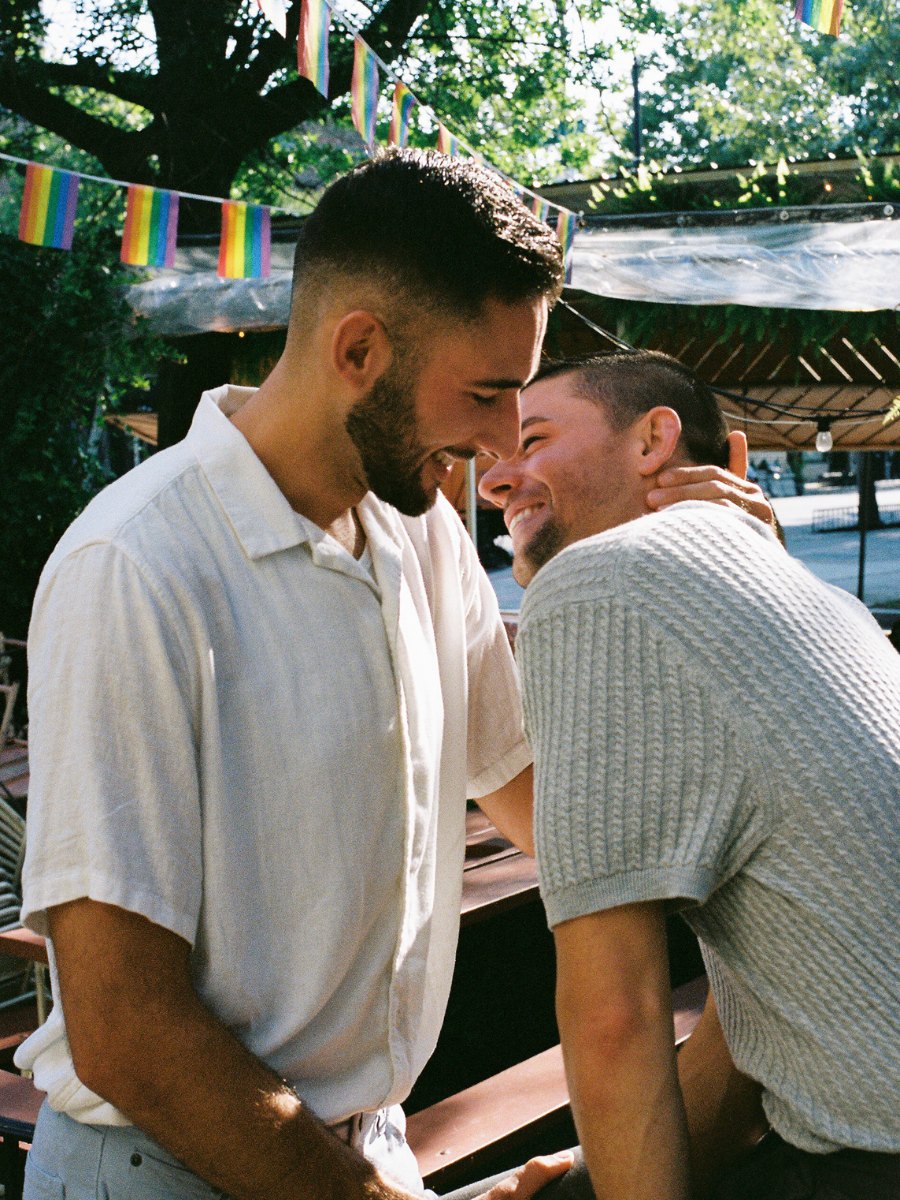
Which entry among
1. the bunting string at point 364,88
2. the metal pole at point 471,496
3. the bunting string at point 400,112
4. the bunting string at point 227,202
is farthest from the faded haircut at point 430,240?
the metal pole at point 471,496

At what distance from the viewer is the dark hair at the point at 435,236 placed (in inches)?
60.4

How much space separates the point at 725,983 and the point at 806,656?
412 millimetres

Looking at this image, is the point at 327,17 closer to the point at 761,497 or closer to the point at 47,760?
the point at 761,497

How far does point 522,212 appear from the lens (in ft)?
5.27

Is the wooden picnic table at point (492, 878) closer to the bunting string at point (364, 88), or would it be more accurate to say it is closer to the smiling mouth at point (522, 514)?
the smiling mouth at point (522, 514)

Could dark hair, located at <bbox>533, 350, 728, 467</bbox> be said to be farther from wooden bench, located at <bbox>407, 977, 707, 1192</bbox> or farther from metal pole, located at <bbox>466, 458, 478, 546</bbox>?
metal pole, located at <bbox>466, 458, 478, 546</bbox>

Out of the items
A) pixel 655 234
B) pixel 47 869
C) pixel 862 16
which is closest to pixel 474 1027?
pixel 47 869

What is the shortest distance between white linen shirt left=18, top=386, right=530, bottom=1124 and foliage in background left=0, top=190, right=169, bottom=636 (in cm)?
666

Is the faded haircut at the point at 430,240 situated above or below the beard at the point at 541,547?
above

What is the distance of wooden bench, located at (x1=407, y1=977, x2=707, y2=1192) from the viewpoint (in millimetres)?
2260

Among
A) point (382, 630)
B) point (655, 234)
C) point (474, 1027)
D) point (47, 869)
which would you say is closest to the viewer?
point (47, 869)

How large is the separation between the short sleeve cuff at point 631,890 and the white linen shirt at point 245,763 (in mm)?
272

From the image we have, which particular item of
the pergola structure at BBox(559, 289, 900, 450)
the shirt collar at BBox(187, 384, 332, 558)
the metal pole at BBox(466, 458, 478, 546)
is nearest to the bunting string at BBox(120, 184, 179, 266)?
the pergola structure at BBox(559, 289, 900, 450)

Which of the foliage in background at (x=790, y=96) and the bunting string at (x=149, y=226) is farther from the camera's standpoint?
the foliage in background at (x=790, y=96)
